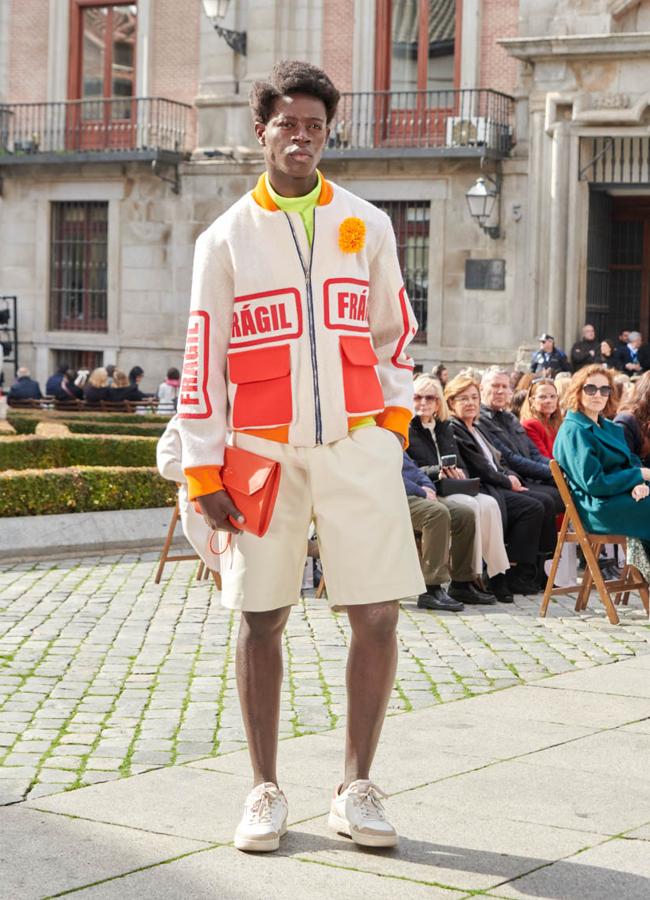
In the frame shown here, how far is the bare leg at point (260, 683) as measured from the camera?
460 centimetres

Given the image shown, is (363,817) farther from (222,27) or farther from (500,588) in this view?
(222,27)

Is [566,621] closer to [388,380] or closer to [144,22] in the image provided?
[388,380]

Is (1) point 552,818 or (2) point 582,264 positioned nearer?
(1) point 552,818

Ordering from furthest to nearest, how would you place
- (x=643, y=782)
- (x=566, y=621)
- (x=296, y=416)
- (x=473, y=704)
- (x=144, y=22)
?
(x=144, y=22)
(x=566, y=621)
(x=473, y=704)
(x=643, y=782)
(x=296, y=416)

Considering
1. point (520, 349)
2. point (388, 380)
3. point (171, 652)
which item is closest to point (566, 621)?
point (171, 652)

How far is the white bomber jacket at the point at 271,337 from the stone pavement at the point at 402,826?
1.01 m

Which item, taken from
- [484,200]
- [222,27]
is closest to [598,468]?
[484,200]

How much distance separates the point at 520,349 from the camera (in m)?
26.1

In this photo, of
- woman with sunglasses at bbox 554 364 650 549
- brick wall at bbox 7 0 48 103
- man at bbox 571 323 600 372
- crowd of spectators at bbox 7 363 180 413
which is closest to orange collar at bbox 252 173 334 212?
woman with sunglasses at bbox 554 364 650 549

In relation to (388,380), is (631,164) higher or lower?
higher

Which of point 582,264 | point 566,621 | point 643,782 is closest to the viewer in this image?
point 643,782

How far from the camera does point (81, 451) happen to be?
15.5 meters

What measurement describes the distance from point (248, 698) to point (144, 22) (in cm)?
2695

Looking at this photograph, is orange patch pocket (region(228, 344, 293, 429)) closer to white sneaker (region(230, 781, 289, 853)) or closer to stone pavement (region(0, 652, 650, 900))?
white sneaker (region(230, 781, 289, 853))
